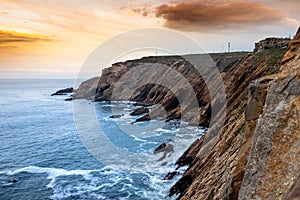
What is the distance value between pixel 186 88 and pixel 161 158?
1376 inches

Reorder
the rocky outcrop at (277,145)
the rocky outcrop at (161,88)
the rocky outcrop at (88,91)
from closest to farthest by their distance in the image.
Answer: the rocky outcrop at (277,145), the rocky outcrop at (161,88), the rocky outcrop at (88,91)

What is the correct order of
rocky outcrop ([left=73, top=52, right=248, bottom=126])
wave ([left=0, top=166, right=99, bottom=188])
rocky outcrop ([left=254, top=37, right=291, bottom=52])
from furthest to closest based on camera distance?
rocky outcrop ([left=73, top=52, right=248, bottom=126]), rocky outcrop ([left=254, top=37, right=291, bottom=52]), wave ([left=0, top=166, right=99, bottom=188])

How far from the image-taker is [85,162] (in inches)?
1492

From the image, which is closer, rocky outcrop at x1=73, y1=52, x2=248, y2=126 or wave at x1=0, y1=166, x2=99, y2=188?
wave at x1=0, y1=166, x2=99, y2=188

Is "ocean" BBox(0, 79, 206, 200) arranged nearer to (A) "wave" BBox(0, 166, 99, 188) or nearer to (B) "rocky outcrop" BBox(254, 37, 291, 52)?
(A) "wave" BBox(0, 166, 99, 188)

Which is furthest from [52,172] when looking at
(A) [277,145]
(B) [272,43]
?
(B) [272,43]

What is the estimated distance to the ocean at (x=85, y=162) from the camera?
28.3 m

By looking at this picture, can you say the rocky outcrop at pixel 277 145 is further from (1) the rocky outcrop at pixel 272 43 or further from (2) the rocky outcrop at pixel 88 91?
(2) the rocky outcrop at pixel 88 91

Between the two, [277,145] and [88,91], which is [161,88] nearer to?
[88,91]

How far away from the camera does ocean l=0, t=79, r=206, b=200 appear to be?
92.7 feet

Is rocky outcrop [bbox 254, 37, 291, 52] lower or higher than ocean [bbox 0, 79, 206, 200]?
higher

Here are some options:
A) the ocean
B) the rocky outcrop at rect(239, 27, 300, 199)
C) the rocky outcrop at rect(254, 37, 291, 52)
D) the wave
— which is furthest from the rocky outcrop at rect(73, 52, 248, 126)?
the rocky outcrop at rect(239, 27, 300, 199)

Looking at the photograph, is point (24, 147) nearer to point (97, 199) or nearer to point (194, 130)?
point (97, 199)

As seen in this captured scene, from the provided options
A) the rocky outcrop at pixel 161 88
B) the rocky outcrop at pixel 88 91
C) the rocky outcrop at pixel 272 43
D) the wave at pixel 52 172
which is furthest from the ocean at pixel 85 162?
the rocky outcrop at pixel 88 91
